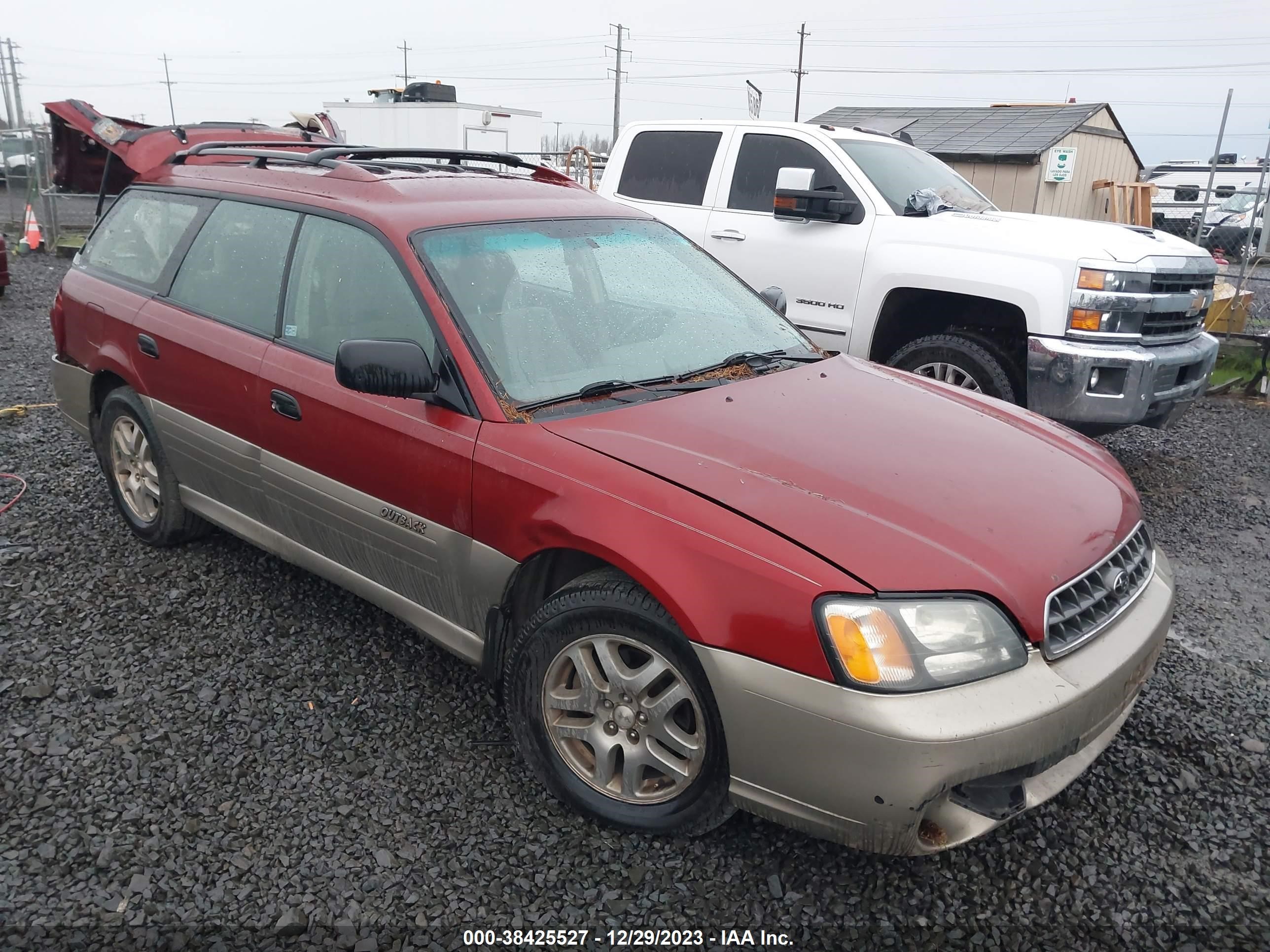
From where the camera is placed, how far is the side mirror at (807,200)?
17.8 feet

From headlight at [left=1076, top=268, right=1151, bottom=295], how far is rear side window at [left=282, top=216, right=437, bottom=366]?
11.8 feet

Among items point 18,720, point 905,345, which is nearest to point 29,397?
point 18,720

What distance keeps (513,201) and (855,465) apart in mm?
1633

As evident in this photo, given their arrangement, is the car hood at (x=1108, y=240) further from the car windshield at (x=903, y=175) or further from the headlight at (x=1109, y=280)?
the car windshield at (x=903, y=175)

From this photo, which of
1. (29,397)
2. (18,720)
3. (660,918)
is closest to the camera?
(660,918)

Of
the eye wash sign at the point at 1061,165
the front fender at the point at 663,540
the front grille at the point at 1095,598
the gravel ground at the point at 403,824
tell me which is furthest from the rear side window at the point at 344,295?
the eye wash sign at the point at 1061,165

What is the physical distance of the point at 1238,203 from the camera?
2223 cm

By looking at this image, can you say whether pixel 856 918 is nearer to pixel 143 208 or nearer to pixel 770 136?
pixel 143 208

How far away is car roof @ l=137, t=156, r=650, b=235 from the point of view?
3115 mm

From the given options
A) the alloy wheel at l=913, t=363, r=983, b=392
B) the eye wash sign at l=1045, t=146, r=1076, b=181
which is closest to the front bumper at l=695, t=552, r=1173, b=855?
the alloy wheel at l=913, t=363, r=983, b=392

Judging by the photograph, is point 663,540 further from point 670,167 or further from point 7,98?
point 7,98

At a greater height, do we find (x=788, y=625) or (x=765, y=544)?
(x=765, y=544)

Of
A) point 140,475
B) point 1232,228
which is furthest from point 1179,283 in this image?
point 1232,228

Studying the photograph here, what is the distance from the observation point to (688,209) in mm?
6453
